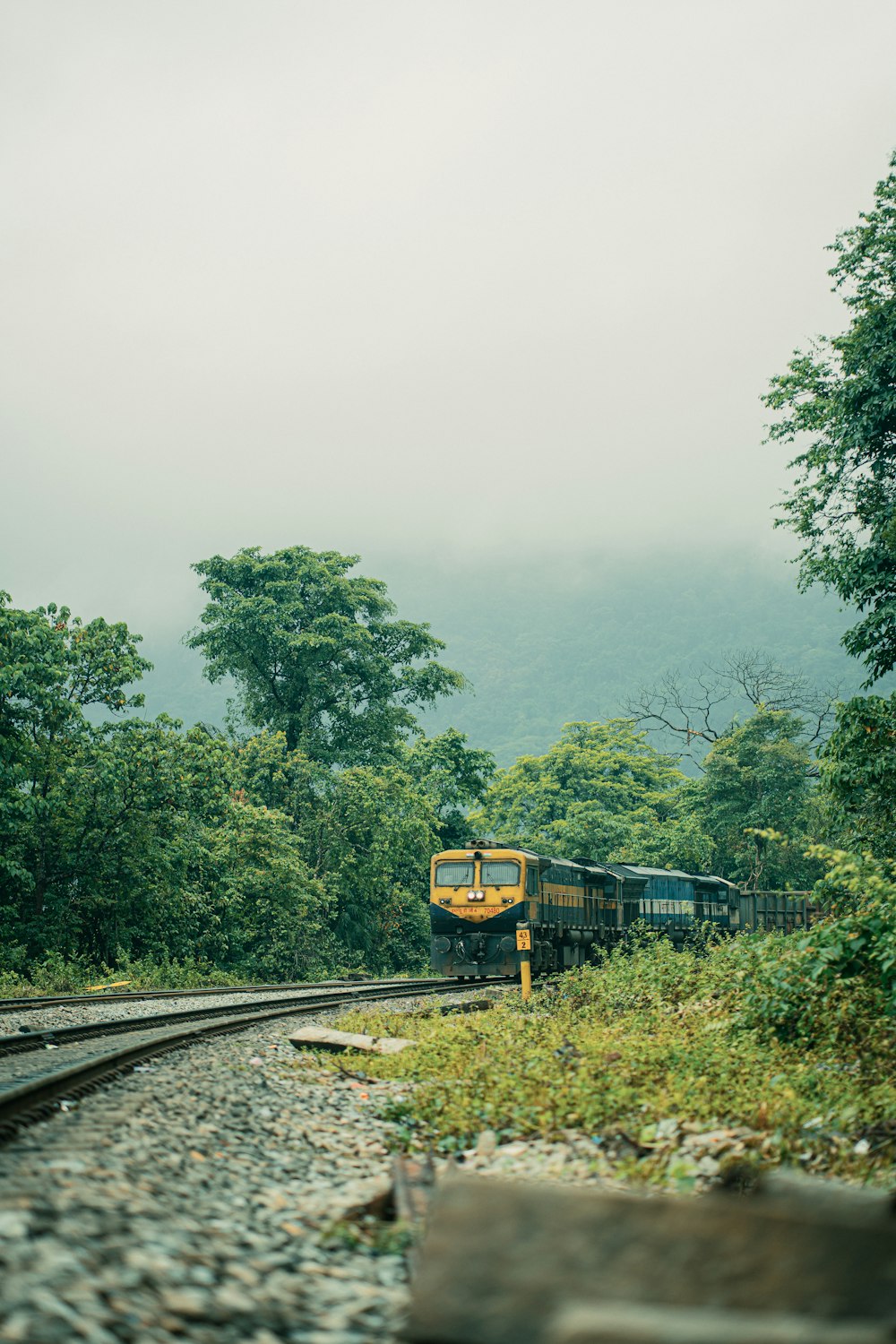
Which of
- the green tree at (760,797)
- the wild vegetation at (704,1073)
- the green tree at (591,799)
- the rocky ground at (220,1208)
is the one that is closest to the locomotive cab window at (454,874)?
the wild vegetation at (704,1073)

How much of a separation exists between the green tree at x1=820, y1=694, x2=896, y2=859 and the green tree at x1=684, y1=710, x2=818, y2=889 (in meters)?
37.1

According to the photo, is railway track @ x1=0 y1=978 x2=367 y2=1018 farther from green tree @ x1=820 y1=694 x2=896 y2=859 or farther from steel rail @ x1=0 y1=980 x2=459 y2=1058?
green tree @ x1=820 y1=694 x2=896 y2=859

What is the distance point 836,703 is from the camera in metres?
22.5

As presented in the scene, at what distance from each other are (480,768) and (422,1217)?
4856cm

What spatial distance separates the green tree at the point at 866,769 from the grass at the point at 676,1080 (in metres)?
8.87

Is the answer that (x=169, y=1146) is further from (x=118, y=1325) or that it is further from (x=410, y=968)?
(x=410, y=968)

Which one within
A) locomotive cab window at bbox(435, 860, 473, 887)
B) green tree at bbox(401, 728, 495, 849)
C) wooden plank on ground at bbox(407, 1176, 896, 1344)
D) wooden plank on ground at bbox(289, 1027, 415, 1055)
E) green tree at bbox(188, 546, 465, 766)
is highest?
green tree at bbox(188, 546, 465, 766)

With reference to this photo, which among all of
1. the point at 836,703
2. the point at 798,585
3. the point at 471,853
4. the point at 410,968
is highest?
the point at 798,585

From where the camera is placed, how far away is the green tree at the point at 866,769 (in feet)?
71.9

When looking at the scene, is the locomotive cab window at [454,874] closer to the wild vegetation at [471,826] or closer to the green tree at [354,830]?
the wild vegetation at [471,826]

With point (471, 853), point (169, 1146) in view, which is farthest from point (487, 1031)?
point (471, 853)

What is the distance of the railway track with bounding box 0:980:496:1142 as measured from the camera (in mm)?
8078

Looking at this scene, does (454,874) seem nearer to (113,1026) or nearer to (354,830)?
(354,830)

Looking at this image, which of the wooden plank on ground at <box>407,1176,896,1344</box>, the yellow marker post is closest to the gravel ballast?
the wooden plank on ground at <box>407,1176,896,1344</box>
